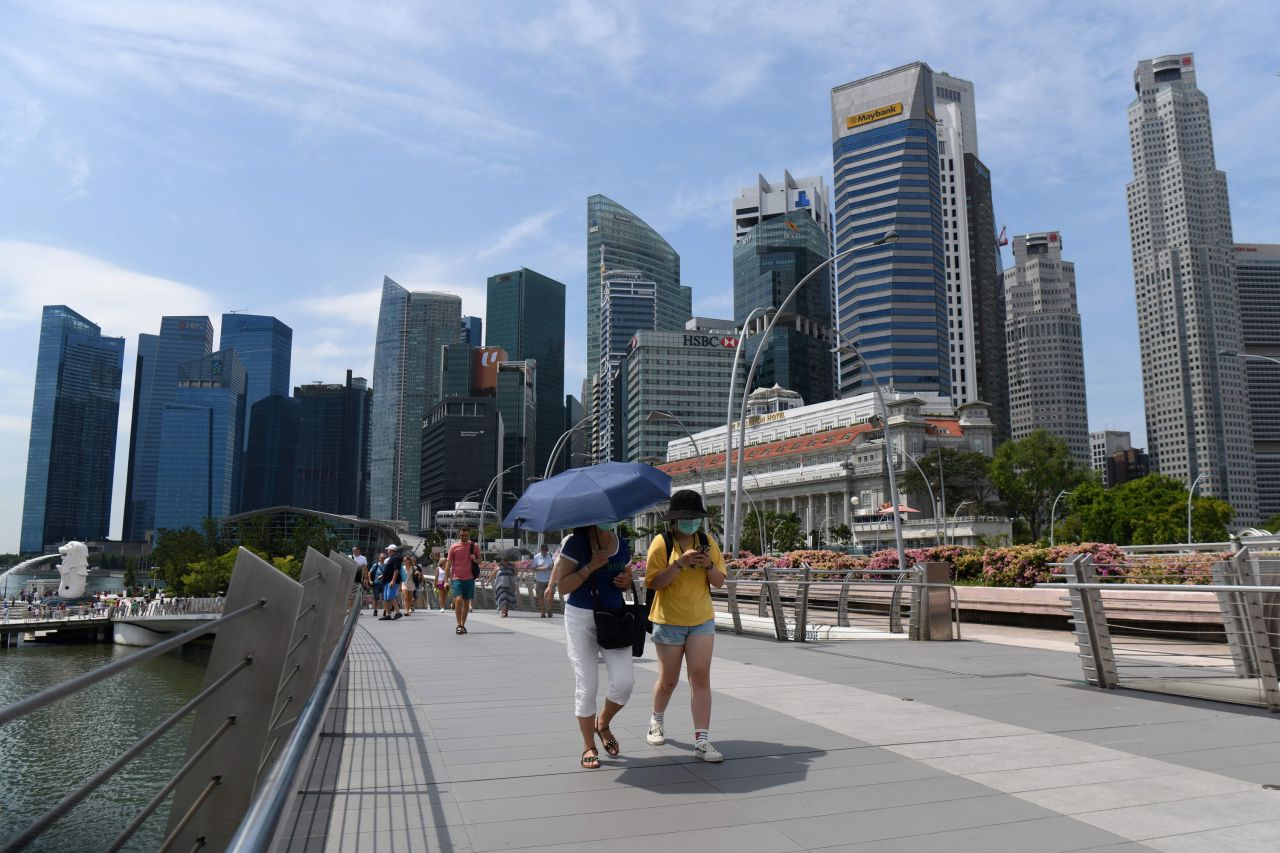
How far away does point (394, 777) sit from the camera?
5648 mm

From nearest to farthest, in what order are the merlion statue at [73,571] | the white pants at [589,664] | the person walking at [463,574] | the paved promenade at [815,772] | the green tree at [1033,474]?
the paved promenade at [815,772] < the white pants at [589,664] < the person walking at [463,574] < the merlion statue at [73,571] < the green tree at [1033,474]

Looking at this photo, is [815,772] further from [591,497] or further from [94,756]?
[94,756]

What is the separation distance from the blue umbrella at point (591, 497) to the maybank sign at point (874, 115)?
178 meters

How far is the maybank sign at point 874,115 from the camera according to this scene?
168750 millimetres

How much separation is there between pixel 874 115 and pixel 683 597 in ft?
592

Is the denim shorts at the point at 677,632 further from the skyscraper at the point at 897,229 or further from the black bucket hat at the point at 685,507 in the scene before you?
the skyscraper at the point at 897,229

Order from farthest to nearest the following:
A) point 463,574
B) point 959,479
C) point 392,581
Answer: point 959,479, point 392,581, point 463,574

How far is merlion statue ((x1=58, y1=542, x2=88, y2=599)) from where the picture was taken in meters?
75.9

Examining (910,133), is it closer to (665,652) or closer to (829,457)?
(829,457)

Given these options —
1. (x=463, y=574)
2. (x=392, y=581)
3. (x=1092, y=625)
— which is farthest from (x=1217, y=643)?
(x=392, y=581)

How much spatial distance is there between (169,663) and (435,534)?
10994 centimetres

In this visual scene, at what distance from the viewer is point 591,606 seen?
6027 mm

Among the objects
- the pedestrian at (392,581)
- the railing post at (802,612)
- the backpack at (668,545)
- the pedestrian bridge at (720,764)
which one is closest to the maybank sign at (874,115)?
the pedestrian at (392,581)

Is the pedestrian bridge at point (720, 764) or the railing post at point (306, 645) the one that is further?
the railing post at point (306, 645)
